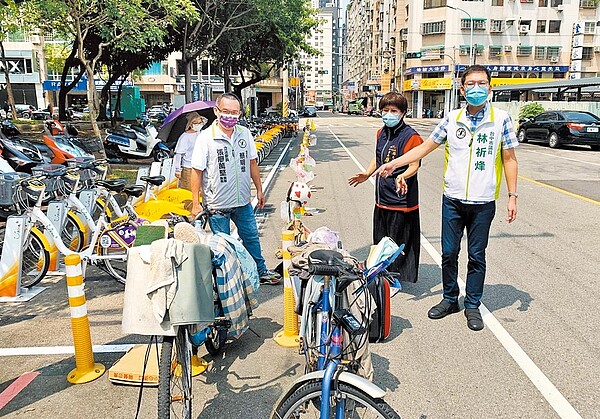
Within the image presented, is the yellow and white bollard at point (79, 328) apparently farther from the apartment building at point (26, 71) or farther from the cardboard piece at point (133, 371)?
the apartment building at point (26, 71)

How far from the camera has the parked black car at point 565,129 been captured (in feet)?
63.2

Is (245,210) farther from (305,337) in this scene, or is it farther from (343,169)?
(343,169)

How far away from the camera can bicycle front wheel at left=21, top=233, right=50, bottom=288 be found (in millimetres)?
5375

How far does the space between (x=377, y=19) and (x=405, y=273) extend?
94613 millimetres

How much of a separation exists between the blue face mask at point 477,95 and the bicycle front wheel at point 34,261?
174 inches

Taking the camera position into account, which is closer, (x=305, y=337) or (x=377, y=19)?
(x=305, y=337)

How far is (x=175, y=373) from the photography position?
293cm

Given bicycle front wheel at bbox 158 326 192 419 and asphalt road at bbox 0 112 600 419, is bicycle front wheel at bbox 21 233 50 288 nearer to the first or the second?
asphalt road at bbox 0 112 600 419

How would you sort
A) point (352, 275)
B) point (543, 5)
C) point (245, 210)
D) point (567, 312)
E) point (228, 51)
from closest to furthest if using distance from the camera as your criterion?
point (352, 275) → point (567, 312) → point (245, 210) → point (228, 51) → point (543, 5)

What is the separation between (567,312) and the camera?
4832 millimetres

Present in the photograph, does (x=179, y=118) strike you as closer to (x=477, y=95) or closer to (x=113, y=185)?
(x=113, y=185)

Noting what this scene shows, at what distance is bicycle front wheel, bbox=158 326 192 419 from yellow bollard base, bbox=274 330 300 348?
4.28 feet

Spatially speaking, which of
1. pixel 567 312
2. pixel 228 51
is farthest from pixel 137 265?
pixel 228 51

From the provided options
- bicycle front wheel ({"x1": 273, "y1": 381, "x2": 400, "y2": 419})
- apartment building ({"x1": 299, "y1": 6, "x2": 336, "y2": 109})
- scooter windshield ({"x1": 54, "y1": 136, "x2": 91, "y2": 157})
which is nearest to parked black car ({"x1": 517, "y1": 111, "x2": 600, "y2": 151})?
scooter windshield ({"x1": 54, "y1": 136, "x2": 91, "y2": 157})
